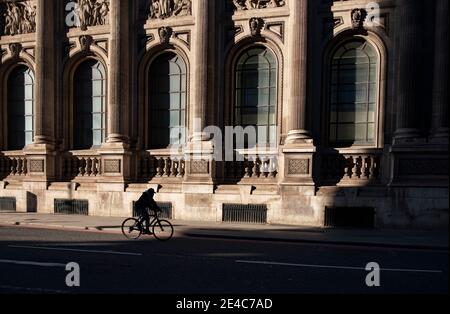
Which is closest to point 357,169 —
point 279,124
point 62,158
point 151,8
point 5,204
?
point 279,124

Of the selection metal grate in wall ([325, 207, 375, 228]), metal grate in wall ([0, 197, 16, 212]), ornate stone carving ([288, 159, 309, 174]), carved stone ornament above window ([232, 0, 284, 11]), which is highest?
carved stone ornament above window ([232, 0, 284, 11])

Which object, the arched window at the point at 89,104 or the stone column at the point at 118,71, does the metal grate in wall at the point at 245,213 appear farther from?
the arched window at the point at 89,104

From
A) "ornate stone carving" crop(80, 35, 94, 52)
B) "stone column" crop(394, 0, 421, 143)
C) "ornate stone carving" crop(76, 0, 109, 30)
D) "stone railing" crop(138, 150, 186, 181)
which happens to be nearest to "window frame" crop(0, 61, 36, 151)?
"ornate stone carving" crop(80, 35, 94, 52)

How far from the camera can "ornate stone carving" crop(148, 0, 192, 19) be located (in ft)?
49.4

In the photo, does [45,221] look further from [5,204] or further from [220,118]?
→ [220,118]

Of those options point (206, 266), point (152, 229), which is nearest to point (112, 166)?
point (152, 229)

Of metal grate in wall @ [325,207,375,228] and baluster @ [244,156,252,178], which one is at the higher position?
baluster @ [244,156,252,178]

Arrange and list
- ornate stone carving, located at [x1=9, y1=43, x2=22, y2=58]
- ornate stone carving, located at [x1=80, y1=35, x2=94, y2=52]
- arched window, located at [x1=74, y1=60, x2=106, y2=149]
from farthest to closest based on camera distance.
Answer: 1. ornate stone carving, located at [x1=9, y1=43, x2=22, y2=58]
2. arched window, located at [x1=74, y1=60, x2=106, y2=149]
3. ornate stone carving, located at [x1=80, y1=35, x2=94, y2=52]

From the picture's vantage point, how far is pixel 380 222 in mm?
12406

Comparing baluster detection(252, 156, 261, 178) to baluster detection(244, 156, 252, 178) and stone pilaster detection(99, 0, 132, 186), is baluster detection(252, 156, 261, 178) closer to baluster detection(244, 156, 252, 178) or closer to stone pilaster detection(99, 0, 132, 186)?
baluster detection(244, 156, 252, 178)

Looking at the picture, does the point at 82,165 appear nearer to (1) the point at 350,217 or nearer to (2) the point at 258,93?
(2) the point at 258,93

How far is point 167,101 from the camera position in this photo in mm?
15859

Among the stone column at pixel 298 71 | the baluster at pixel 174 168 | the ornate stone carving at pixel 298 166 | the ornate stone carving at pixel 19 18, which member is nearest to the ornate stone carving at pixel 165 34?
the baluster at pixel 174 168

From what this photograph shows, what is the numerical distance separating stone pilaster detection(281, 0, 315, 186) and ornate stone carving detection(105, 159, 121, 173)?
719 cm
